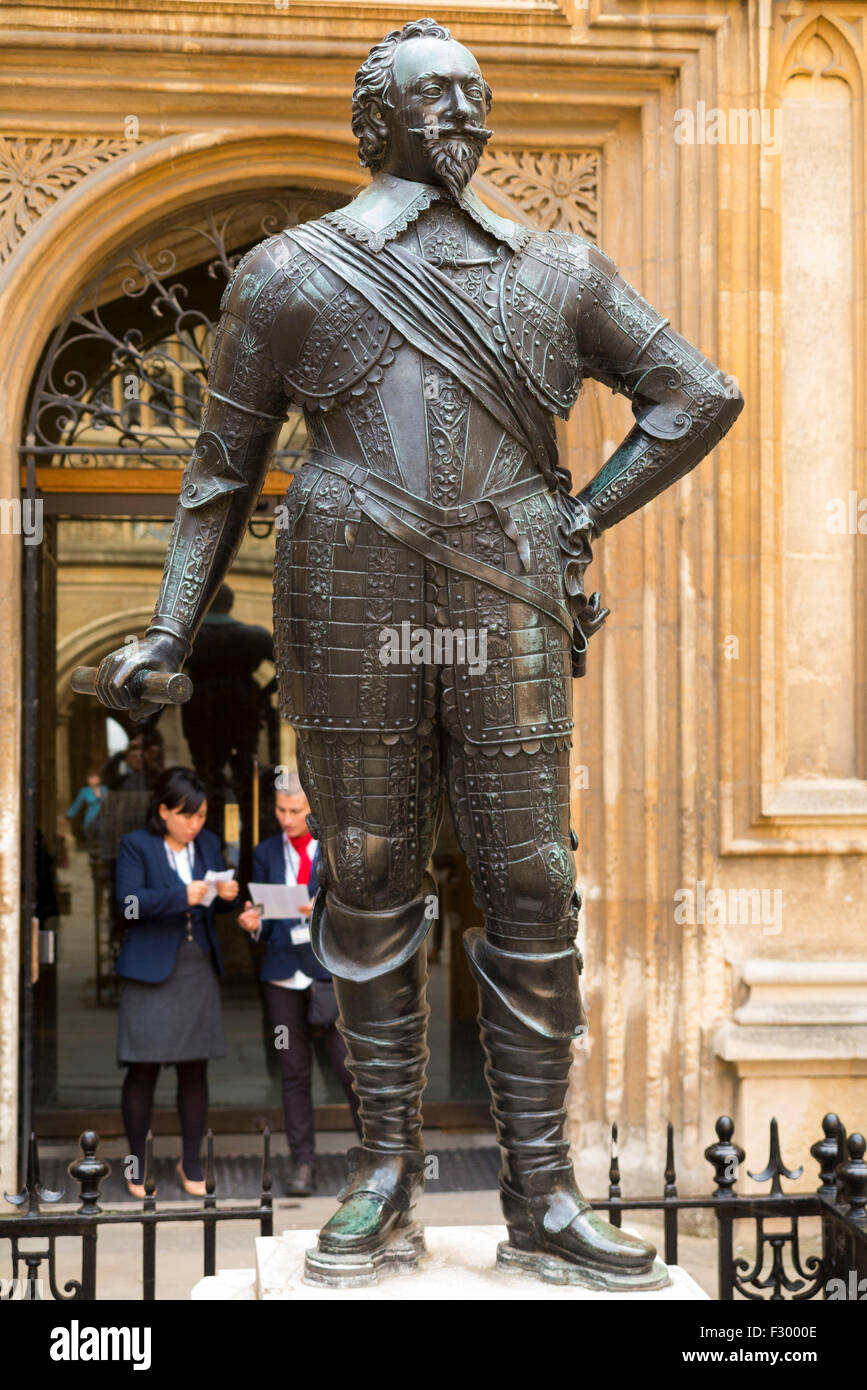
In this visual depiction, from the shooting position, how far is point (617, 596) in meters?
6.65

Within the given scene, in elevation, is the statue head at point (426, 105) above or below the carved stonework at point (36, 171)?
below

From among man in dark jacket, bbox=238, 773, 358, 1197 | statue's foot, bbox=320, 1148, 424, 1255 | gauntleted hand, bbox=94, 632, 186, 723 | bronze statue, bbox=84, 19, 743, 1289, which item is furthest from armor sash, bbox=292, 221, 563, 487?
man in dark jacket, bbox=238, 773, 358, 1197

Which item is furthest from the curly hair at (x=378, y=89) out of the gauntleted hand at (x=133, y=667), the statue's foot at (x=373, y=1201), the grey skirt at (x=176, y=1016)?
the grey skirt at (x=176, y=1016)

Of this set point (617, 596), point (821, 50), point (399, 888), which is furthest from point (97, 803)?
point (399, 888)

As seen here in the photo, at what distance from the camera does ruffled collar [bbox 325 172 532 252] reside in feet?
10.4

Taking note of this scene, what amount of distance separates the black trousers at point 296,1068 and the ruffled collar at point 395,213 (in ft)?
13.9

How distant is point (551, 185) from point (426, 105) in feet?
12.1

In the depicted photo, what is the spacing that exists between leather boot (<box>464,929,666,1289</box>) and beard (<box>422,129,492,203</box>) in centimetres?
148

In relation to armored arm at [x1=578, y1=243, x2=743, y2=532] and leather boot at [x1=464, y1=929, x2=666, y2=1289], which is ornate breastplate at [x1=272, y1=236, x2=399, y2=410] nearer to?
armored arm at [x1=578, y1=243, x2=743, y2=532]

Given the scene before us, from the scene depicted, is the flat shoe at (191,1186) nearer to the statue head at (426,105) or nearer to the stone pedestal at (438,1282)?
the stone pedestal at (438,1282)

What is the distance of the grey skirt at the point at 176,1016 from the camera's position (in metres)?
6.67

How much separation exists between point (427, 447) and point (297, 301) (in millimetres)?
376

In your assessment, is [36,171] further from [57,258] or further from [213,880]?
[213,880]
